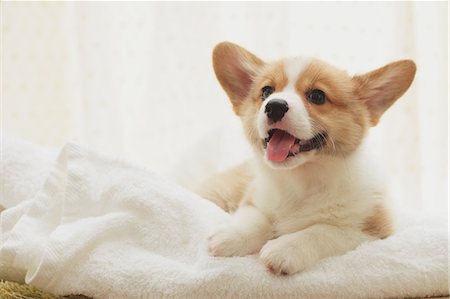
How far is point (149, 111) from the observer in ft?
8.86

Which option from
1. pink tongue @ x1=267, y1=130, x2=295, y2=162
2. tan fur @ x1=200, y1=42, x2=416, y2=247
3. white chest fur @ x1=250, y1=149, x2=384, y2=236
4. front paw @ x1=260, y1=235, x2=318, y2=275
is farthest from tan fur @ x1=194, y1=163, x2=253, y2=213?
front paw @ x1=260, y1=235, x2=318, y2=275

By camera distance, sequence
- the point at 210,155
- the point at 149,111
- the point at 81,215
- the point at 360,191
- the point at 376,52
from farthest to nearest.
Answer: the point at 149,111, the point at 376,52, the point at 210,155, the point at 360,191, the point at 81,215

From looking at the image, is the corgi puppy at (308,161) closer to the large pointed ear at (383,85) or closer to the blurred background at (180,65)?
the large pointed ear at (383,85)

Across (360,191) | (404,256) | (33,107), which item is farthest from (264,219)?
(33,107)

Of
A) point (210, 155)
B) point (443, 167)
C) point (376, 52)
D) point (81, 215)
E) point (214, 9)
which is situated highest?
point (214, 9)

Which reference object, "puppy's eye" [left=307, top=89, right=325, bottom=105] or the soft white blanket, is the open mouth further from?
the soft white blanket

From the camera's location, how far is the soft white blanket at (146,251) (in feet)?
3.57

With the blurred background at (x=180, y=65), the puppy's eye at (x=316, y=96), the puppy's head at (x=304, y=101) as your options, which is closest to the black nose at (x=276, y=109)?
the puppy's head at (x=304, y=101)

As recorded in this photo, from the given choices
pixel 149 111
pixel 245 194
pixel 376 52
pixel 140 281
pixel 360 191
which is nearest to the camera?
pixel 140 281

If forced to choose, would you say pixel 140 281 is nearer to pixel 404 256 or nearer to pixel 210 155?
pixel 404 256

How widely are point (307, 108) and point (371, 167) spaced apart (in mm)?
323

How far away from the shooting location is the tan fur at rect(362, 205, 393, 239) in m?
1.32

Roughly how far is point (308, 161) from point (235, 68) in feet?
1.39

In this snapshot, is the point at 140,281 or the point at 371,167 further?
the point at 371,167
